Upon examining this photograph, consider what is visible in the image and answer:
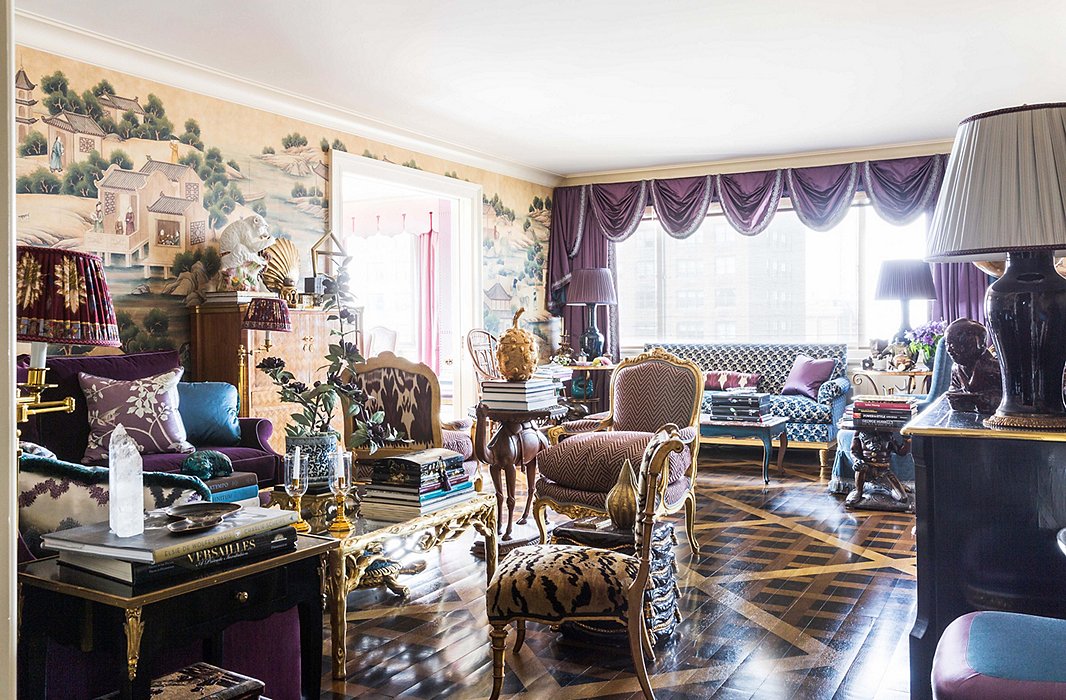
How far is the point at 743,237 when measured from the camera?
916 cm

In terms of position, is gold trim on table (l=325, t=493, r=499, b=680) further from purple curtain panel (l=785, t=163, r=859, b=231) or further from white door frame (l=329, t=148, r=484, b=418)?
purple curtain panel (l=785, t=163, r=859, b=231)

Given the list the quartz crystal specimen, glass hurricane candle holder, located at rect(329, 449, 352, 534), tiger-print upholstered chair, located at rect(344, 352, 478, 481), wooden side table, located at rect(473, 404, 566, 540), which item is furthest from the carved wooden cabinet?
the quartz crystal specimen

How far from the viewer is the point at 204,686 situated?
2100 millimetres

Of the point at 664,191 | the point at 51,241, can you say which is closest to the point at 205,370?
the point at 51,241

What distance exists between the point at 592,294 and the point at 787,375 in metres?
2.06

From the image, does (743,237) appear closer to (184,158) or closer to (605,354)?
(605,354)

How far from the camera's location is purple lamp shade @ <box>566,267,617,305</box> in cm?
889

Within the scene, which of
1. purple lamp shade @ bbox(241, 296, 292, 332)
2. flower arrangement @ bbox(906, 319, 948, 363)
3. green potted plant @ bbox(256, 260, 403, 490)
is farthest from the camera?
flower arrangement @ bbox(906, 319, 948, 363)

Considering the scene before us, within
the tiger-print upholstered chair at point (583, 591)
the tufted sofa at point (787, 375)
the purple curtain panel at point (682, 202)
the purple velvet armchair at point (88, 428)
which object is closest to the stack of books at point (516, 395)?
the purple velvet armchair at point (88, 428)

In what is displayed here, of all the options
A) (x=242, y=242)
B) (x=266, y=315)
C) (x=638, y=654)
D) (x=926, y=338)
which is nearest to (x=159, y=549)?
(x=638, y=654)

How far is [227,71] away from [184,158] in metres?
0.63

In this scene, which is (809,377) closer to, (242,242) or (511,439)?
(511,439)

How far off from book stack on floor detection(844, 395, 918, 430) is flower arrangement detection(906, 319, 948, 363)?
5.37ft

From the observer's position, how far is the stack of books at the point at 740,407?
23.4 ft
